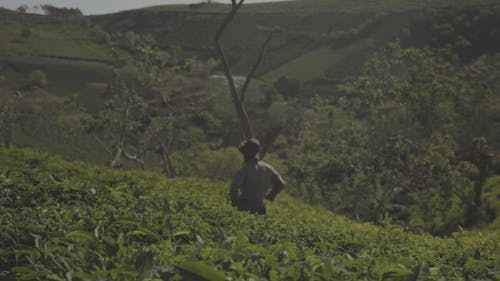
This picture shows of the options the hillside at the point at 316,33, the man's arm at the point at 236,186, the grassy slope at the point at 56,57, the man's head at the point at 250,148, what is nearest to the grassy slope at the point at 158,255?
the man's arm at the point at 236,186

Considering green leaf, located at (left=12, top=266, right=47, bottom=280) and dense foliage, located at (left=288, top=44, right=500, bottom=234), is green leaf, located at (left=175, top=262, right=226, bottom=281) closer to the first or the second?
green leaf, located at (left=12, top=266, right=47, bottom=280)

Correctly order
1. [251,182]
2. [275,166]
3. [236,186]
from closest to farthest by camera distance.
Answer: [236,186]
[251,182]
[275,166]

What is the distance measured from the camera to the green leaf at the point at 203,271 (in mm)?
2408

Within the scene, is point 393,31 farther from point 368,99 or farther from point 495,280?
point 495,280

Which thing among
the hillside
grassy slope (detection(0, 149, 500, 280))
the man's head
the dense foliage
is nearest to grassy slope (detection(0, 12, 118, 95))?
the hillside

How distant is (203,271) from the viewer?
95.4 inches

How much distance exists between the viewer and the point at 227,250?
2982mm

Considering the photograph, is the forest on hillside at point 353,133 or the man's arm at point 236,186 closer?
the man's arm at point 236,186

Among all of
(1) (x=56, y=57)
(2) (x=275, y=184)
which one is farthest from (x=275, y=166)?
(1) (x=56, y=57)

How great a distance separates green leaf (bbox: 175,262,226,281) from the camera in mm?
2408

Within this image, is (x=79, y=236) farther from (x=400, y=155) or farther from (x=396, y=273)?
(x=400, y=155)

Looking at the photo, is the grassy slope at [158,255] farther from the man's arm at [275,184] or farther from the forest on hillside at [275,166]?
the man's arm at [275,184]

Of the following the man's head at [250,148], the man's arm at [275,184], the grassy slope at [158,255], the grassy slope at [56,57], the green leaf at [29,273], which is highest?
the green leaf at [29,273]

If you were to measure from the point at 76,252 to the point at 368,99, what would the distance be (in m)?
31.4
